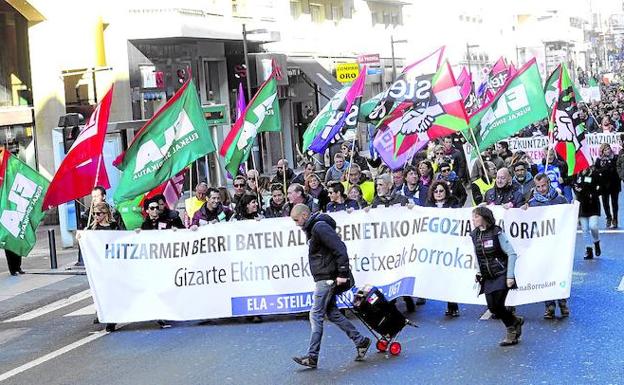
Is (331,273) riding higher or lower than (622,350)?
higher

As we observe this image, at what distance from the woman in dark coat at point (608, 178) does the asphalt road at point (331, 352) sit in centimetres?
531

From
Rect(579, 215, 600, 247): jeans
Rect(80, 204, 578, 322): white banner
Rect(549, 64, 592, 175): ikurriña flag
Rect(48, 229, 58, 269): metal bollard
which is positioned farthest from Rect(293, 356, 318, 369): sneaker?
Rect(48, 229, 58, 269): metal bollard

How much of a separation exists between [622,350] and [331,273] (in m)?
2.67

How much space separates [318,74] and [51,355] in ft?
99.2

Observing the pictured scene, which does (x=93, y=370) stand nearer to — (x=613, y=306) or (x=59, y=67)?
(x=613, y=306)

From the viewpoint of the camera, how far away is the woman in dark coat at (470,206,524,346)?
1084 centimetres

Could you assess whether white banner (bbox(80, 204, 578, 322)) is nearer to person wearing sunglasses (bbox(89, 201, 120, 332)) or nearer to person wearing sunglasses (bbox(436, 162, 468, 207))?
person wearing sunglasses (bbox(89, 201, 120, 332))

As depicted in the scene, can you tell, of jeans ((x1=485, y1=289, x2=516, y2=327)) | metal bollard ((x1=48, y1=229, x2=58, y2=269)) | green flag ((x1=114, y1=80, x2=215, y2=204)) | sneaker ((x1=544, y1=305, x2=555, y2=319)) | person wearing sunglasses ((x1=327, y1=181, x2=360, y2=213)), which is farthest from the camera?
metal bollard ((x1=48, y1=229, x2=58, y2=269))

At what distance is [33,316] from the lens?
50.9ft

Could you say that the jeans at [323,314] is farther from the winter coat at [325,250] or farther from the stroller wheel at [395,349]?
the stroller wheel at [395,349]

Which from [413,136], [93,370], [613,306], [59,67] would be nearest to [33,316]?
[93,370]

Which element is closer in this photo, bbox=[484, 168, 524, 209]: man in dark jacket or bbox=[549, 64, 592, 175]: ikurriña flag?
bbox=[484, 168, 524, 209]: man in dark jacket

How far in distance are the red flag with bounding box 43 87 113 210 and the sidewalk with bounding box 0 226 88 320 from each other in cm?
184

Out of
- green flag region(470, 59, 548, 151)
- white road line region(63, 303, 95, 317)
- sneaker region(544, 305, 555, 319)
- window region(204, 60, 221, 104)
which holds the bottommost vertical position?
white road line region(63, 303, 95, 317)
